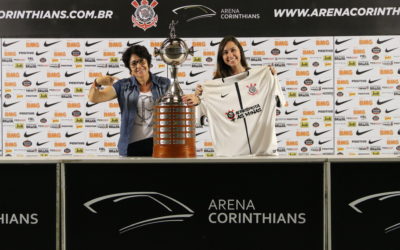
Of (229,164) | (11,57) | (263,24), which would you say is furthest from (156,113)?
(11,57)

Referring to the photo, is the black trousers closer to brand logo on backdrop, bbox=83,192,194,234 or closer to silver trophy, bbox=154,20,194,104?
silver trophy, bbox=154,20,194,104

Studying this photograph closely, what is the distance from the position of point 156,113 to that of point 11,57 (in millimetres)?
3779

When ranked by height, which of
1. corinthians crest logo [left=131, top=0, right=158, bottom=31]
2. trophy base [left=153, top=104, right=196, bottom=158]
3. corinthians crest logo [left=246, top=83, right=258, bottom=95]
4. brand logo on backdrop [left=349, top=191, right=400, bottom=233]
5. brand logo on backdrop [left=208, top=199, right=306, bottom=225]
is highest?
corinthians crest logo [left=131, top=0, right=158, bottom=31]

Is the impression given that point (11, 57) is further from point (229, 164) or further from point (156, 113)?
point (229, 164)

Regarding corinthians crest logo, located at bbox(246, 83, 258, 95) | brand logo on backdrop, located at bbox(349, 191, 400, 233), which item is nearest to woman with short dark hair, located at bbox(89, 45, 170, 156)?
corinthians crest logo, located at bbox(246, 83, 258, 95)

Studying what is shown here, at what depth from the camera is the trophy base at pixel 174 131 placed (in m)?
2.43

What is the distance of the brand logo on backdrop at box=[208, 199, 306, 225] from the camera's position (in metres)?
2.24

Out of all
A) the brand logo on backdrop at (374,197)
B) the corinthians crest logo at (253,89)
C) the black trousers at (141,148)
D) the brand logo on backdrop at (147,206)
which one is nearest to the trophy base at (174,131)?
the brand logo on backdrop at (147,206)

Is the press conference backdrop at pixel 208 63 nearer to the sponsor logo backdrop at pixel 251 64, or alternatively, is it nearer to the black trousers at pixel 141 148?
the sponsor logo backdrop at pixel 251 64

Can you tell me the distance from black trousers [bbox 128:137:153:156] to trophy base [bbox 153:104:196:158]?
3.16 feet

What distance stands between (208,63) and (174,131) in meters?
3.34

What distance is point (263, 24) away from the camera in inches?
220

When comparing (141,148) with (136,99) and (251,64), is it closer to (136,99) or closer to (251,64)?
(136,99)

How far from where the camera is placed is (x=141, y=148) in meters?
3.45
